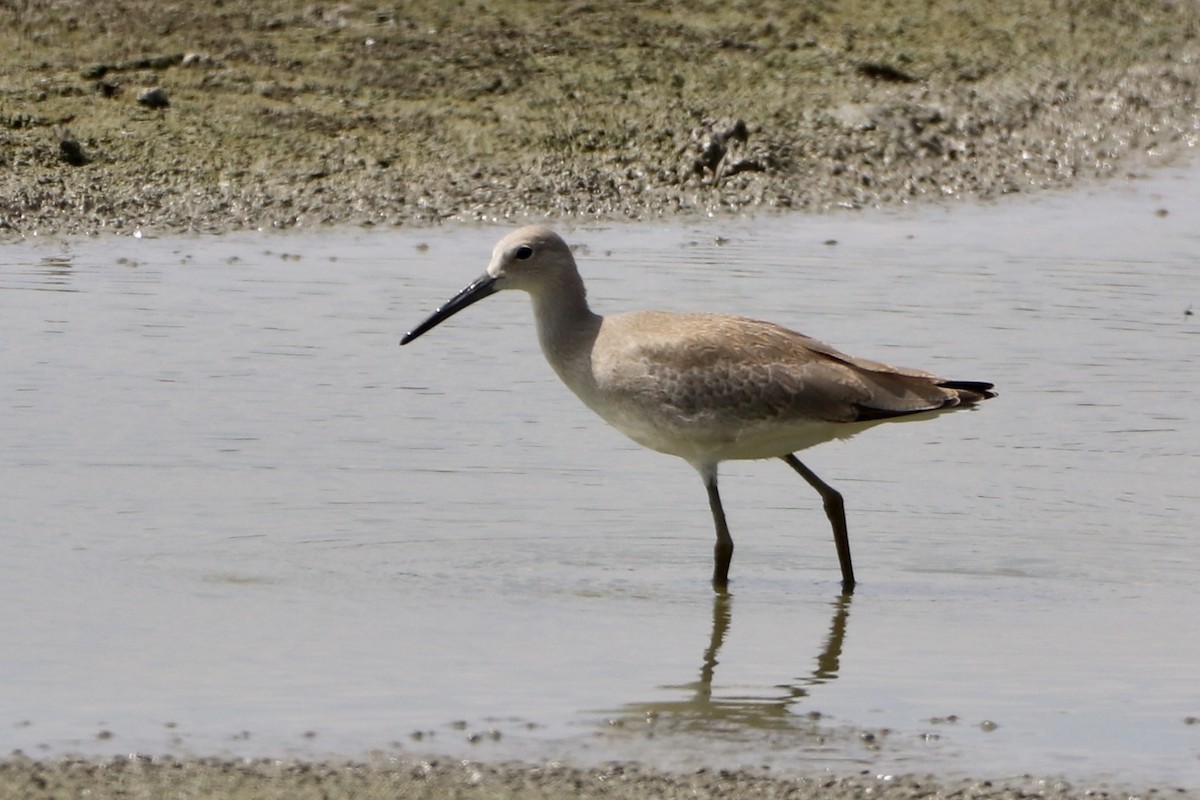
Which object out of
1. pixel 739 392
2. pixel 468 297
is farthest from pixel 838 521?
pixel 468 297

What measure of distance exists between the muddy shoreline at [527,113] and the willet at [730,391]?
5022 millimetres

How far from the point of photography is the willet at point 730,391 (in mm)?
7418

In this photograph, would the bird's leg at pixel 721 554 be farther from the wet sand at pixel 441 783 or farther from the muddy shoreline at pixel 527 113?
the muddy shoreline at pixel 527 113

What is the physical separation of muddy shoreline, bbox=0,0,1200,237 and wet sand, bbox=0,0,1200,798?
2 cm

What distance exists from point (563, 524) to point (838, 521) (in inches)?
38.0

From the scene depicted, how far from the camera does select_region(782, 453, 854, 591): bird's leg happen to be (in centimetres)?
741

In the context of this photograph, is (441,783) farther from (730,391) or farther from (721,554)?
(730,391)

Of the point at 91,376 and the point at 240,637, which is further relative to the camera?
the point at 91,376

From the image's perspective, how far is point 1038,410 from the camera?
30.5ft

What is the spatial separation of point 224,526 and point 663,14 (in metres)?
8.75

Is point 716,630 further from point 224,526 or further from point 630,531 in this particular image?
point 224,526

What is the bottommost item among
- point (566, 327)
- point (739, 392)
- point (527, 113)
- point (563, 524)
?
point (563, 524)

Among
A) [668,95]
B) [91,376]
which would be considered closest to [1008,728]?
[91,376]

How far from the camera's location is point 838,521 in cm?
749
